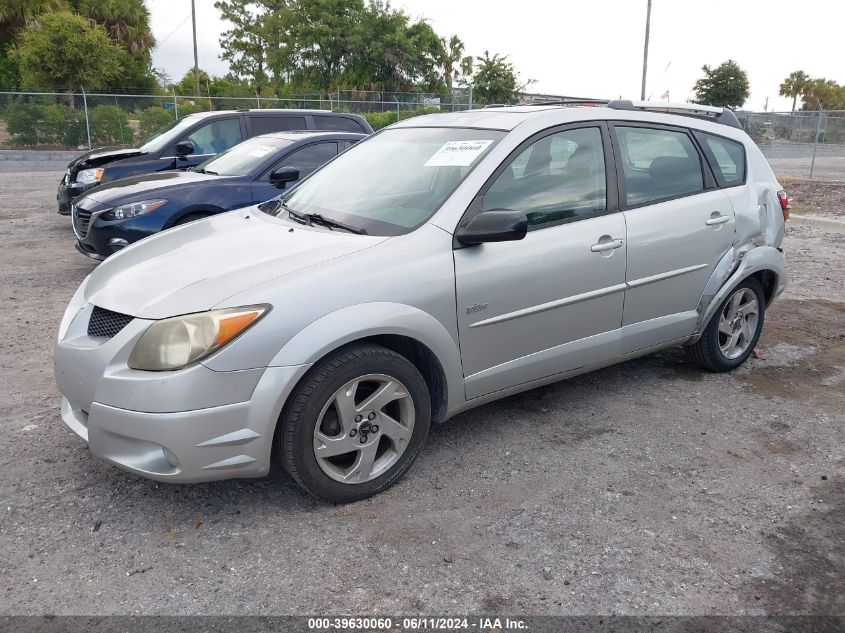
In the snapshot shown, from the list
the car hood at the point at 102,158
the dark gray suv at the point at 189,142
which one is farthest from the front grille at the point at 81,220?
the car hood at the point at 102,158

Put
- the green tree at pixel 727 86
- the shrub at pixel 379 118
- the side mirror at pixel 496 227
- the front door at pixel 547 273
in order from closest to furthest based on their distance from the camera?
1. the side mirror at pixel 496 227
2. the front door at pixel 547 273
3. the shrub at pixel 379 118
4. the green tree at pixel 727 86

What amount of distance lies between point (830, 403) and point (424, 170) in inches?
115

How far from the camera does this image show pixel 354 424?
316 cm

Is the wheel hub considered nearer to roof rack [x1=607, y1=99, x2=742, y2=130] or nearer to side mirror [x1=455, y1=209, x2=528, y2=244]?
side mirror [x1=455, y1=209, x2=528, y2=244]

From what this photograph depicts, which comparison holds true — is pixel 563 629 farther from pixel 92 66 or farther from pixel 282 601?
pixel 92 66

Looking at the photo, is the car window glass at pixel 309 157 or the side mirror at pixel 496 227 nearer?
the side mirror at pixel 496 227

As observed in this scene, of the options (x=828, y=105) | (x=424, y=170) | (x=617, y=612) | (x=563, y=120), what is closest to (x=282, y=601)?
(x=617, y=612)

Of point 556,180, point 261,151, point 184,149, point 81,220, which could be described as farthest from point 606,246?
point 184,149

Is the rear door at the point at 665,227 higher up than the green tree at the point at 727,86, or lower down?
lower down

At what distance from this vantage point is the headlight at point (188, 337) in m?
2.85

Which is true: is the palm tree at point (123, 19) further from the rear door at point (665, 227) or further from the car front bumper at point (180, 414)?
the car front bumper at point (180, 414)

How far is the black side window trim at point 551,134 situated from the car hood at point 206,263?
0.52m

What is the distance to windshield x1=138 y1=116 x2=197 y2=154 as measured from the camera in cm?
991

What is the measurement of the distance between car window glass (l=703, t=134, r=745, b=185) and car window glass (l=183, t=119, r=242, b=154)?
23.5ft
